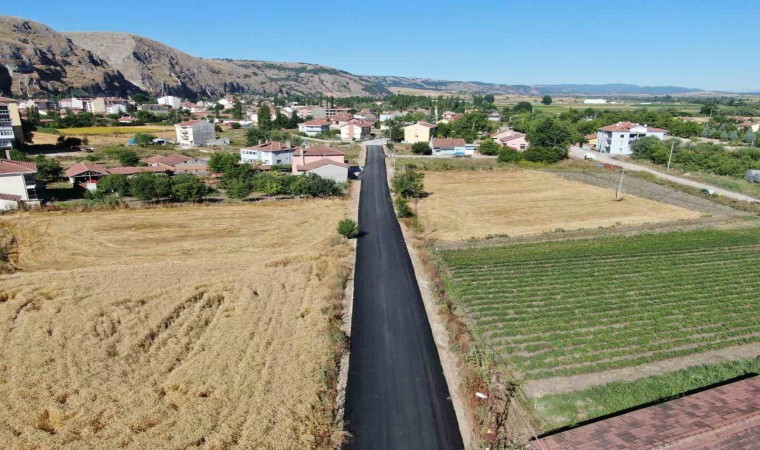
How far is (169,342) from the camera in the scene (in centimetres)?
1930

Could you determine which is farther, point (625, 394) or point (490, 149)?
point (490, 149)

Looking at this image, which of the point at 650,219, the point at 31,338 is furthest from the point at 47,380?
the point at 650,219

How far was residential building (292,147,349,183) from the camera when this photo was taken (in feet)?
179

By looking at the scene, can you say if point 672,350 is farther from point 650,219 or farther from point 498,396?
point 650,219

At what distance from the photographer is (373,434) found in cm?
1505

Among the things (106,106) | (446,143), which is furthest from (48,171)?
(106,106)

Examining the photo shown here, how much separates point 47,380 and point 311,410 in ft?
32.3

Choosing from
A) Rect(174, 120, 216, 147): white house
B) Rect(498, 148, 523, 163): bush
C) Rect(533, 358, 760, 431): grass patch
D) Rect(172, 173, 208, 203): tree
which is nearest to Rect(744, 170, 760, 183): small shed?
Rect(498, 148, 523, 163): bush

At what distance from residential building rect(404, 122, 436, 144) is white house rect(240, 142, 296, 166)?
32.9m

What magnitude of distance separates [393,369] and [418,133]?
78207 millimetres

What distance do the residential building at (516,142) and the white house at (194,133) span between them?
185 ft

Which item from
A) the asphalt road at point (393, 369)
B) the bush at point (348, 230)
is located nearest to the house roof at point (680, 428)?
the asphalt road at point (393, 369)

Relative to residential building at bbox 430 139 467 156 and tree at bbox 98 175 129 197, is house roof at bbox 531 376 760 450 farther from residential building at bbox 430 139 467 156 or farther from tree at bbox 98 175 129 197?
residential building at bbox 430 139 467 156

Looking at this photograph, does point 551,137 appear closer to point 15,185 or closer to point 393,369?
point 393,369
